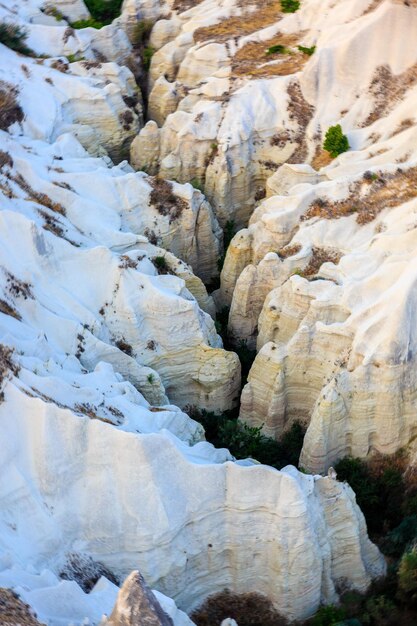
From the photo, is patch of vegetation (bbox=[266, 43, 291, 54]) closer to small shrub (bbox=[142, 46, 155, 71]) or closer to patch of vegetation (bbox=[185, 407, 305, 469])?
small shrub (bbox=[142, 46, 155, 71])

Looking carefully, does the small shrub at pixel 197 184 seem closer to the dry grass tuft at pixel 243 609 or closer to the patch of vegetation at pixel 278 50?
the patch of vegetation at pixel 278 50

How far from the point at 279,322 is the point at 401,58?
12.3 meters

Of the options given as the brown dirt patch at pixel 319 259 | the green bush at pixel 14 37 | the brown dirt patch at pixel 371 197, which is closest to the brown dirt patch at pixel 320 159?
the brown dirt patch at pixel 371 197

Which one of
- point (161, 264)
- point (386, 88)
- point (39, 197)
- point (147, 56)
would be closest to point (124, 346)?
point (161, 264)

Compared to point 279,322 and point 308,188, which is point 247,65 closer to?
point 308,188

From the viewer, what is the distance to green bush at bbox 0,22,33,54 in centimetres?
3347

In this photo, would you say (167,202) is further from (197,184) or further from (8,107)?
(8,107)

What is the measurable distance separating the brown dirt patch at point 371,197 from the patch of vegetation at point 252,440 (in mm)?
6270

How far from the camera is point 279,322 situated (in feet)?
78.9

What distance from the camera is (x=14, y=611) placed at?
1434 centimetres

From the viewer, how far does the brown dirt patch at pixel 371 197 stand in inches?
994

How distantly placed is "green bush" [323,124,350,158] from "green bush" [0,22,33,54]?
12.1 m

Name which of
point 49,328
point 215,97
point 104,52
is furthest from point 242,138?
point 49,328

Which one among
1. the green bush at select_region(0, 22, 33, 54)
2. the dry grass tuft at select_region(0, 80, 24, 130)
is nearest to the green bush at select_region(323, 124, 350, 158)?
the dry grass tuft at select_region(0, 80, 24, 130)
